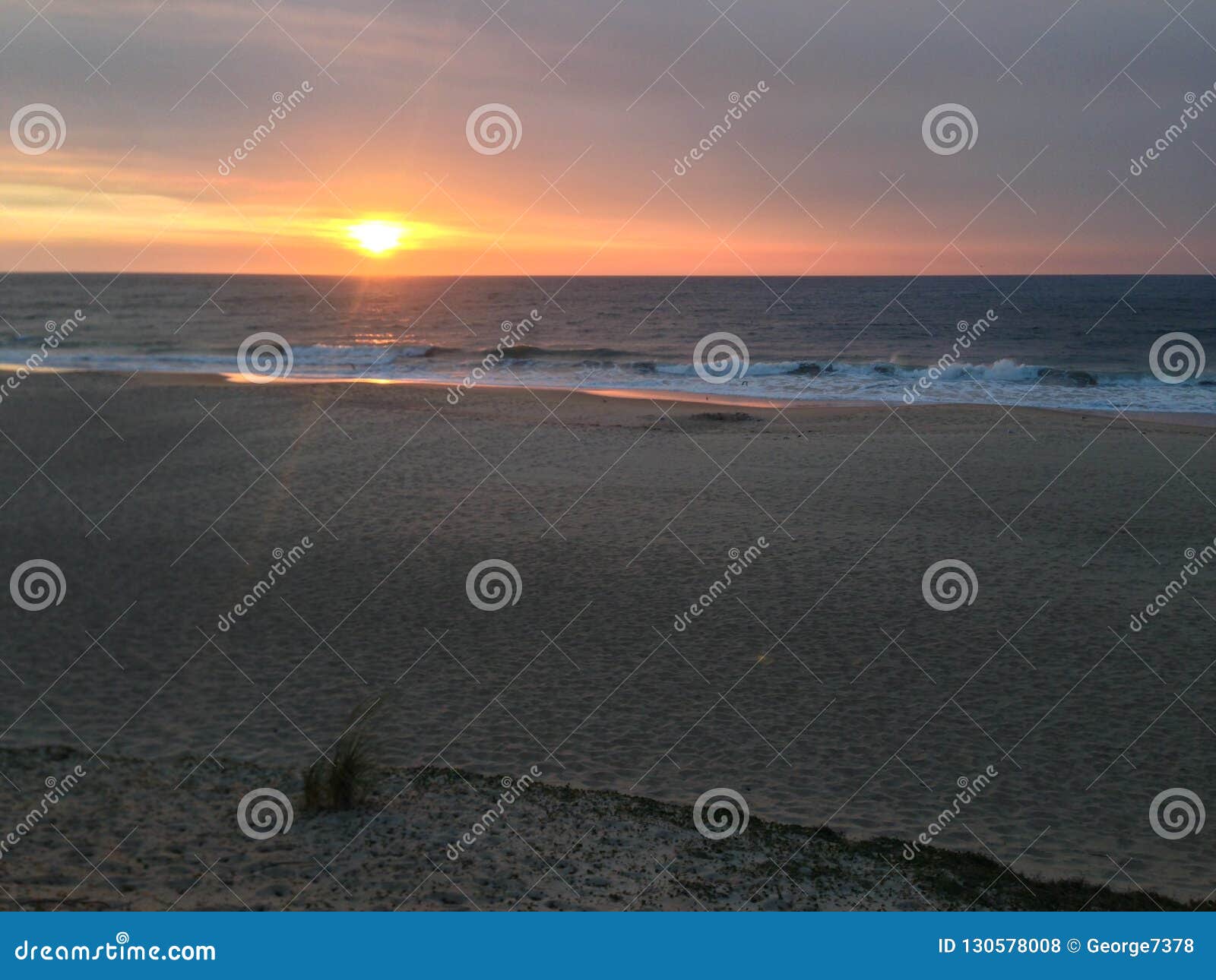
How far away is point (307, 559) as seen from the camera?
1233 centimetres

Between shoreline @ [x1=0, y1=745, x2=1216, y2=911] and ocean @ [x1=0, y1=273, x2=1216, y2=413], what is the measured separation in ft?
81.4

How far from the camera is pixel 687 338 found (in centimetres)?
5616

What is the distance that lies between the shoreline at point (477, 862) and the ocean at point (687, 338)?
2480cm

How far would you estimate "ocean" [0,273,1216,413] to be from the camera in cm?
3519

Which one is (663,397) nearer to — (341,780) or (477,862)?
(341,780)

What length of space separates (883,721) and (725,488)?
333 inches

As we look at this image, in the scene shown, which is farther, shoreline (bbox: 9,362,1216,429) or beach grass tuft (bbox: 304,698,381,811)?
shoreline (bbox: 9,362,1216,429)

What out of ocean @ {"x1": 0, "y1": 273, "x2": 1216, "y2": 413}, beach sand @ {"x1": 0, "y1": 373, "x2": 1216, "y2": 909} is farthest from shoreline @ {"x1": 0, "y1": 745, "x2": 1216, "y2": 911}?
ocean @ {"x1": 0, "y1": 273, "x2": 1216, "y2": 413}

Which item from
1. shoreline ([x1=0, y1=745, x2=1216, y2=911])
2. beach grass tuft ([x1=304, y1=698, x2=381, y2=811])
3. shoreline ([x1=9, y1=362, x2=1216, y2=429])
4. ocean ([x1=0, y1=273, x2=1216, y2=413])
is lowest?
shoreline ([x1=0, y1=745, x2=1216, y2=911])

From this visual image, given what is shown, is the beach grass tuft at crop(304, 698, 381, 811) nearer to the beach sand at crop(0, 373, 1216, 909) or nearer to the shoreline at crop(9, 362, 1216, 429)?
the beach sand at crop(0, 373, 1216, 909)

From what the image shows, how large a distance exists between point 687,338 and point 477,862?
52138 mm

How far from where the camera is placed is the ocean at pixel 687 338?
115ft

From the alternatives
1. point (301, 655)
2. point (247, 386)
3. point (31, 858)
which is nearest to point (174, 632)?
point (301, 655)

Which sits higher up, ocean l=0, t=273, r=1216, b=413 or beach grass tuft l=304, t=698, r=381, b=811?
ocean l=0, t=273, r=1216, b=413
